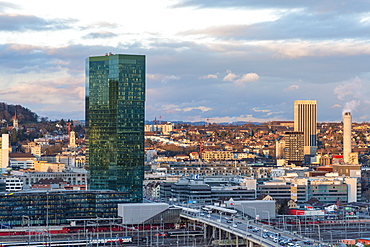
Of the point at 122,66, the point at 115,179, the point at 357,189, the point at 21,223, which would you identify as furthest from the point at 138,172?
the point at 357,189

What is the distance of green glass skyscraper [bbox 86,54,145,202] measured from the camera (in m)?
105

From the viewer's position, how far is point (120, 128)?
346ft

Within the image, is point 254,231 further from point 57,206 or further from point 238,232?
point 57,206

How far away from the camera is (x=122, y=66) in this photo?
346 ft

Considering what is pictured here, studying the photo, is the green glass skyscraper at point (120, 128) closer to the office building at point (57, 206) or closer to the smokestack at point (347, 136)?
the office building at point (57, 206)

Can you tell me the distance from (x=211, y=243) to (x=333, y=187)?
45792 mm

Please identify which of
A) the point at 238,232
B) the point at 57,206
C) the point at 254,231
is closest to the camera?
the point at 238,232

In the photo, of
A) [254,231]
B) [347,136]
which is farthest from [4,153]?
[254,231]

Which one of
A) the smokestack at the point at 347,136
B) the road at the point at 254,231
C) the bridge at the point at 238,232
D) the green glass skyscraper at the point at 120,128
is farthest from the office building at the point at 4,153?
the road at the point at 254,231

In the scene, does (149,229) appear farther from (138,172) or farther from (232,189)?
(232,189)

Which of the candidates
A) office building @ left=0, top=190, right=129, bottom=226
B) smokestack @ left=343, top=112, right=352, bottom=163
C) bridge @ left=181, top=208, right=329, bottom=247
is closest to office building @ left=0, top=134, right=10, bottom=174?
smokestack @ left=343, top=112, right=352, bottom=163

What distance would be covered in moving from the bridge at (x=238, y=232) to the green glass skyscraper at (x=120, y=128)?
1131cm

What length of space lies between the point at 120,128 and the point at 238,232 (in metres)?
30.3

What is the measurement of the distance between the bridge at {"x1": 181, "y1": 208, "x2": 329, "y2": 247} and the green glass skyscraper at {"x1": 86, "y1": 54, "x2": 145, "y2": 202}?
1131 centimetres
